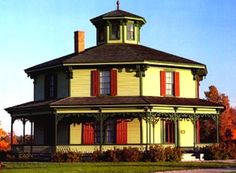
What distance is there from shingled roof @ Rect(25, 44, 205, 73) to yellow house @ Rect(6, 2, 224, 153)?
0.25ft

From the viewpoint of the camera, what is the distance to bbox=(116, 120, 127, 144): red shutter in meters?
40.0

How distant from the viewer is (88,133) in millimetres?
40656

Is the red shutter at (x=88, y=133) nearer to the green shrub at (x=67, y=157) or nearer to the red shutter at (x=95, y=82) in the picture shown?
the red shutter at (x=95, y=82)

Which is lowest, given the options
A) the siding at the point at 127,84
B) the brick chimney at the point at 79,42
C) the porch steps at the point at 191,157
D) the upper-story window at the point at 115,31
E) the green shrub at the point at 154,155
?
the porch steps at the point at 191,157

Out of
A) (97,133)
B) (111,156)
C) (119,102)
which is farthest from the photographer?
(97,133)

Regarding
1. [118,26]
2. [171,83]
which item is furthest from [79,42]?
[171,83]

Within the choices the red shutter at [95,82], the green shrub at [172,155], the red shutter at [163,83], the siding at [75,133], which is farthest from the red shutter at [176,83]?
the siding at [75,133]

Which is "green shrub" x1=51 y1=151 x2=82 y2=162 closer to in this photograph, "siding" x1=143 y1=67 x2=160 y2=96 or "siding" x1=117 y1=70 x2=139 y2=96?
"siding" x1=117 y1=70 x2=139 y2=96

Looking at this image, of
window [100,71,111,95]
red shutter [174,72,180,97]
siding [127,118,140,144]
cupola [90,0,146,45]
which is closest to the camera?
siding [127,118,140,144]

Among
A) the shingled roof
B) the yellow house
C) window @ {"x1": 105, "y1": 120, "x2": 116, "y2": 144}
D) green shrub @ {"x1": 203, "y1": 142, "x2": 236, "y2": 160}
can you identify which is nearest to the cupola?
the shingled roof

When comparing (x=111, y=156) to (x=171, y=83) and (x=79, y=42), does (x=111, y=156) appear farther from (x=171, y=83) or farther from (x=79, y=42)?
(x=79, y=42)

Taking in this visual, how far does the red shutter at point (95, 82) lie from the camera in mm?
40906

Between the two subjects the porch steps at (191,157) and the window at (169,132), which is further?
the window at (169,132)

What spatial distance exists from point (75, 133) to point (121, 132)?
11.9 ft
